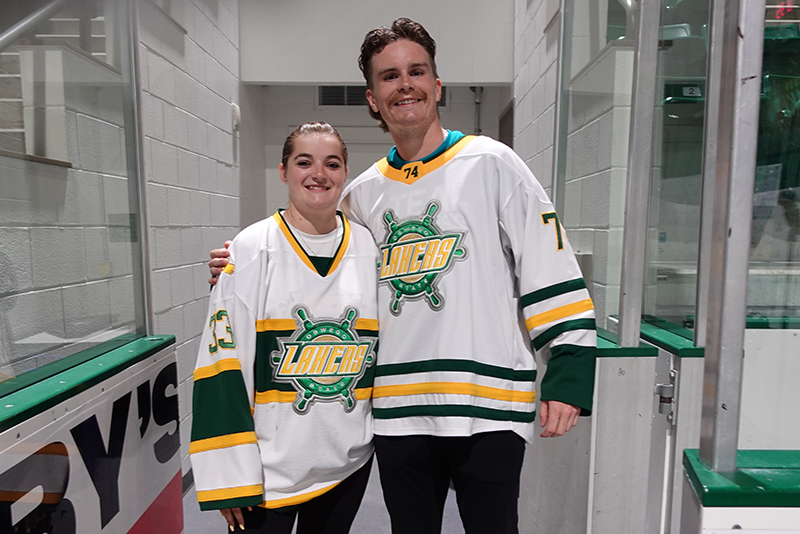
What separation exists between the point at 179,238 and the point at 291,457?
1.87 m

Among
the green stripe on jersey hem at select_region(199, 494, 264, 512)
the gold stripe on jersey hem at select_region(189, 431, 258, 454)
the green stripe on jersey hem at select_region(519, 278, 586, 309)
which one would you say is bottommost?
the green stripe on jersey hem at select_region(199, 494, 264, 512)

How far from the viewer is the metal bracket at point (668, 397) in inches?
51.6

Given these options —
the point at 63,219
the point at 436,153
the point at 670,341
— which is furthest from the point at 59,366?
the point at 670,341

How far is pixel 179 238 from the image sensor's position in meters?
2.71

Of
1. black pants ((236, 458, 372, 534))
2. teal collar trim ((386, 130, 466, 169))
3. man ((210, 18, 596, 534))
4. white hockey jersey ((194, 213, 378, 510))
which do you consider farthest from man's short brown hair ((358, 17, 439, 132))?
black pants ((236, 458, 372, 534))

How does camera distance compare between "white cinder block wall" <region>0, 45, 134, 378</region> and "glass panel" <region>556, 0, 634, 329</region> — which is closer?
"white cinder block wall" <region>0, 45, 134, 378</region>

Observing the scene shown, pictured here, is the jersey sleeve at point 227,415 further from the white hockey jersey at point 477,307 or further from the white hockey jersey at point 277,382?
the white hockey jersey at point 477,307

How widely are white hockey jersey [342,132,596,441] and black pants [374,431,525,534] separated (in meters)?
0.04

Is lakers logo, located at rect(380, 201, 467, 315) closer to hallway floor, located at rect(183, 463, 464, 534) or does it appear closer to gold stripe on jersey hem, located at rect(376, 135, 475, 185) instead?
gold stripe on jersey hem, located at rect(376, 135, 475, 185)

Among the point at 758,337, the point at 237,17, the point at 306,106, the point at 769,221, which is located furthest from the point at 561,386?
the point at 306,106

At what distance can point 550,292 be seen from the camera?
1.14m

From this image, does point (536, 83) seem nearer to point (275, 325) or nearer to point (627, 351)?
point (627, 351)

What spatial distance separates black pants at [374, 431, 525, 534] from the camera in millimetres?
1159

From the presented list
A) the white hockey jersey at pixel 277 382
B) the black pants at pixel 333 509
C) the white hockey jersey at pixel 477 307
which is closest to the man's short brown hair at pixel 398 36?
the white hockey jersey at pixel 477 307
